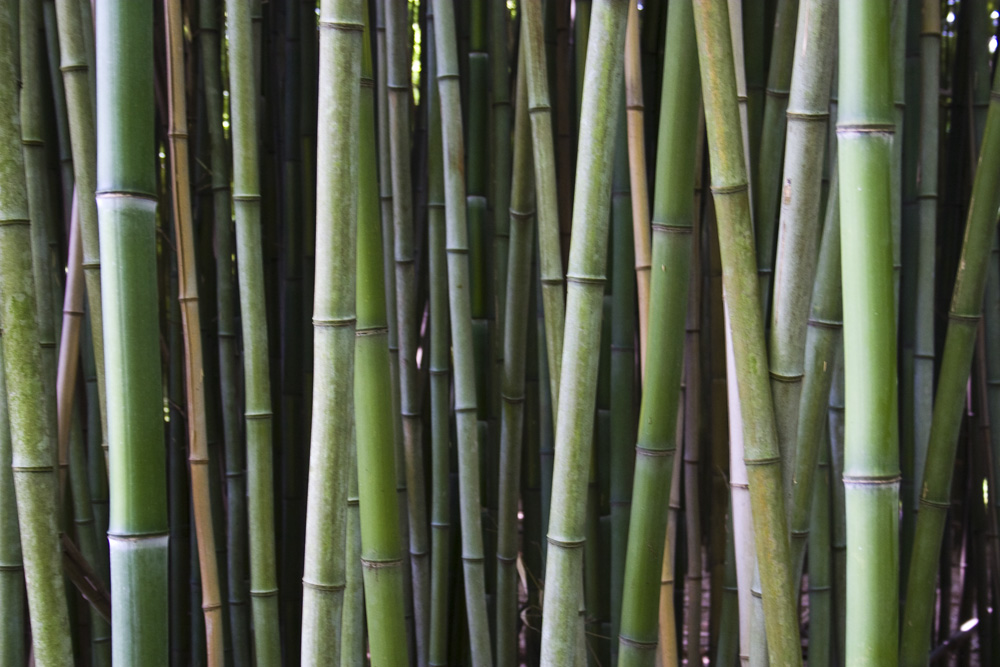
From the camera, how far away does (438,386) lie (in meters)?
1.04

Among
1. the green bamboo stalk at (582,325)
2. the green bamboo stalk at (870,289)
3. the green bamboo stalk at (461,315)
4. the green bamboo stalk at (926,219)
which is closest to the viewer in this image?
the green bamboo stalk at (870,289)

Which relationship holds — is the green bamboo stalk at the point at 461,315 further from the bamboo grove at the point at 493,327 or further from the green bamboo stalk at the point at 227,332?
the green bamboo stalk at the point at 227,332

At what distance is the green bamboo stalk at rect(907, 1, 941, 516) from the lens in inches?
37.9

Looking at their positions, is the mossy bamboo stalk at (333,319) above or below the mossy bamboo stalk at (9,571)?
above

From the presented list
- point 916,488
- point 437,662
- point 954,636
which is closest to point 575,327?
point 437,662

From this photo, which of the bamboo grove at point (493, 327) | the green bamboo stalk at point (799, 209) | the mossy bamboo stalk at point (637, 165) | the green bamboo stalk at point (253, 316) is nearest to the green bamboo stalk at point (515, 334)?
the bamboo grove at point (493, 327)

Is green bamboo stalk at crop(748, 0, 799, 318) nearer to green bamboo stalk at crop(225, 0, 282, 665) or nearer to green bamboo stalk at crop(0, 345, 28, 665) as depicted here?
green bamboo stalk at crop(225, 0, 282, 665)

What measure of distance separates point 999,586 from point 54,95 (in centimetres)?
150

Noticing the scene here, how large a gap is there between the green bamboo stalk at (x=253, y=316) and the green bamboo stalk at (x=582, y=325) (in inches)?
11.0

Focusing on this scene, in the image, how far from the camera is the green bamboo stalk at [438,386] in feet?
3.32

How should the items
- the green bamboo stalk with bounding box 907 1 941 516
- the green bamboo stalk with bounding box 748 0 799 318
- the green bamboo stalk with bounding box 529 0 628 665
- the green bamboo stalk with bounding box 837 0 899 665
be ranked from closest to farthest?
the green bamboo stalk with bounding box 837 0 899 665, the green bamboo stalk with bounding box 529 0 628 665, the green bamboo stalk with bounding box 748 0 799 318, the green bamboo stalk with bounding box 907 1 941 516

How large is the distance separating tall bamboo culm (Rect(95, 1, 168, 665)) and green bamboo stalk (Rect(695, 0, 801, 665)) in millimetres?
330

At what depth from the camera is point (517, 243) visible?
37.9 inches

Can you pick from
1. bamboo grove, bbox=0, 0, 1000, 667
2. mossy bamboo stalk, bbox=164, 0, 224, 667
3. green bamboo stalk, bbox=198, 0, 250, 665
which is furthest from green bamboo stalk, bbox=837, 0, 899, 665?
green bamboo stalk, bbox=198, 0, 250, 665
